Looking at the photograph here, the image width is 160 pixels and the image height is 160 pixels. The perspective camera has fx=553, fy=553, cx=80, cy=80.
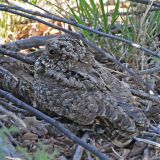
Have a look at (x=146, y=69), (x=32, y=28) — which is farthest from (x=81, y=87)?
(x=32, y=28)

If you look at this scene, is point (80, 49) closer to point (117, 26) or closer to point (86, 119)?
point (86, 119)

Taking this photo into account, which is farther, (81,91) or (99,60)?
(99,60)

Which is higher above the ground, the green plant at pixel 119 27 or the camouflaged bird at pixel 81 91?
the green plant at pixel 119 27

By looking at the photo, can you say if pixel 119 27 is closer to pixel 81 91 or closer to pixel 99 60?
pixel 99 60

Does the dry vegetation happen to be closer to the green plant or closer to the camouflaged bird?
the green plant

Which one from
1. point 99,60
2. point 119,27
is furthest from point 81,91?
point 119,27

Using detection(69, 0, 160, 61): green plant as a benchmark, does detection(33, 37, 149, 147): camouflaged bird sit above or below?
below

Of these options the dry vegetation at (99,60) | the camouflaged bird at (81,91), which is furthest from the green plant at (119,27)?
the camouflaged bird at (81,91)

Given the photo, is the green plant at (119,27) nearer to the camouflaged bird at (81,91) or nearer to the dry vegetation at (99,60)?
the dry vegetation at (99,60)

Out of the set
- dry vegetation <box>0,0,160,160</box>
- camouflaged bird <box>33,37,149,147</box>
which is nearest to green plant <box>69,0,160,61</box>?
dry vegetation <box>0,0,160,160</box>
